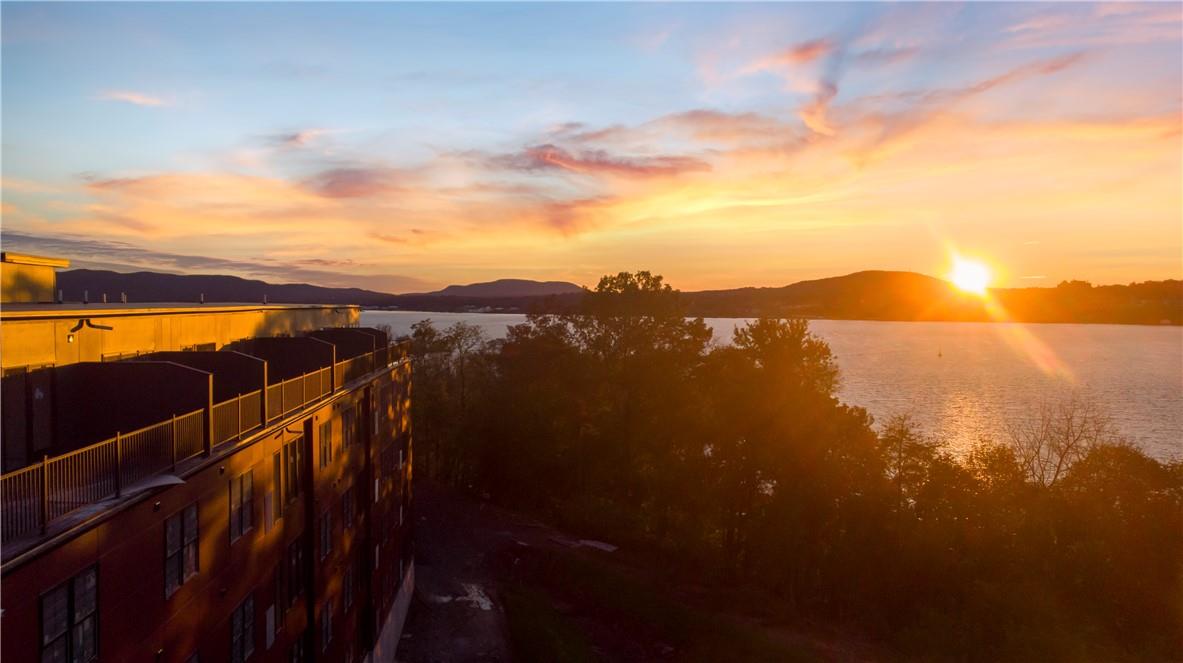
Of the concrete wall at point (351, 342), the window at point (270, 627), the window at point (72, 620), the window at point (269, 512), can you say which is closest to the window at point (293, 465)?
the window at point (269, 512)

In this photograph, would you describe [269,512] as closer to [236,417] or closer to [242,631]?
[242,631]

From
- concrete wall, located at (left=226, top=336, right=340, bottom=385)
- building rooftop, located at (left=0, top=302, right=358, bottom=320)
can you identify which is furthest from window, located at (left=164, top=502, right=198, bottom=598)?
concrete wall, located at (left=226, top=336, right=340, bottom=385)

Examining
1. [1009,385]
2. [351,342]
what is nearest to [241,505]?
[351,342]

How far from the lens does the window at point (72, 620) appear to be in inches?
305

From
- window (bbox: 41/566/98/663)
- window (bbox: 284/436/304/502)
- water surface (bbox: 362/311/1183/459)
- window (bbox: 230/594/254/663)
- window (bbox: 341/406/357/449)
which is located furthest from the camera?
water surface (bbox: 362/311/1183/459)

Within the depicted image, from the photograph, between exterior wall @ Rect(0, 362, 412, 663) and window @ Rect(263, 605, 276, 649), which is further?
window @ Rect(263, 605, 276, 649)

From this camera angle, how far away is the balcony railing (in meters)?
7.40

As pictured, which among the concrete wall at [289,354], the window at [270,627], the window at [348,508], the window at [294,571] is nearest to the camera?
the window at [270,627]

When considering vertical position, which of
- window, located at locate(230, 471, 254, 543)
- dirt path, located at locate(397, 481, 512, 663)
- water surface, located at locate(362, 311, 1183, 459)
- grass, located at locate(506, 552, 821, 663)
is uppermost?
window, located at locate(230, 471, 254, 543)

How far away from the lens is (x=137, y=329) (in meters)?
14.7

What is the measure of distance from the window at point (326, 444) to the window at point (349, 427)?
1296mm

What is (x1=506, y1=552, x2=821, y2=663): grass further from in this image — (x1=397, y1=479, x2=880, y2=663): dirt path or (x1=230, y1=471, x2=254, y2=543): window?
(x1=230, y1=471, x2=254, y2=543): window

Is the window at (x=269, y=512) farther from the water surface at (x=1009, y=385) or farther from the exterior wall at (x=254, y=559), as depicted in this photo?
the water surface at (x=1009, y=385)

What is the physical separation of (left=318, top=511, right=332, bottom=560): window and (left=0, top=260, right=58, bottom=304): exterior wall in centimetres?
826
